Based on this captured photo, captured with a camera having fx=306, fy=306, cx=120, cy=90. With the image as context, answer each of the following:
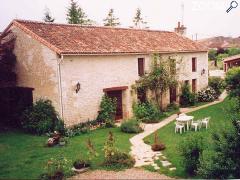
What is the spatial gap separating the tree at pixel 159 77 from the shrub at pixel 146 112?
1602 millimetres

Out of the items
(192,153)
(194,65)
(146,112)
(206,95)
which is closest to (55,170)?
(192,153)

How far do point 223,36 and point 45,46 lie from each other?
94245mm

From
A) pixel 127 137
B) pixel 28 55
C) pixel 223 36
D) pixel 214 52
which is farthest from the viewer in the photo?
pixel 223 36

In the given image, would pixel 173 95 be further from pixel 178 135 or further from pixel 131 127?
pixel 178 135

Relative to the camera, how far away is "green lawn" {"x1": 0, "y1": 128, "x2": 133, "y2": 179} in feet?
40.9

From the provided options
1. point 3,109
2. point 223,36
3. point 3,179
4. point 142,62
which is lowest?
point 3,179

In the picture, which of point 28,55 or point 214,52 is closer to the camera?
point 28,55

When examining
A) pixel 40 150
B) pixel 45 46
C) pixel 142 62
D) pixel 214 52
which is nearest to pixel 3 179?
pixel 40 150

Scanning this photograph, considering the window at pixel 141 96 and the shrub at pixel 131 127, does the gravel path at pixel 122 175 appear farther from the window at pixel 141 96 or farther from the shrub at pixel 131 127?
the window at pixel 141 96

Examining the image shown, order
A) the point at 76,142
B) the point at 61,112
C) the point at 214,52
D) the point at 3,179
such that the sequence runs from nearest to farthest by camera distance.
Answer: the point at 3,179 < the point at 76,142 < the point at 61,112 < the point at 214,52

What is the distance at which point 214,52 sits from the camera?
67250mm

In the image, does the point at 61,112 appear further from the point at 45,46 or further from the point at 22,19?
the point at 22,19

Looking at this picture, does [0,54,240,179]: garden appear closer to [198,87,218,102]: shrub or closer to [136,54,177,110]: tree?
[136,54,177,110]: tree

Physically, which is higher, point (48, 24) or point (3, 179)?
point (48, 24)
